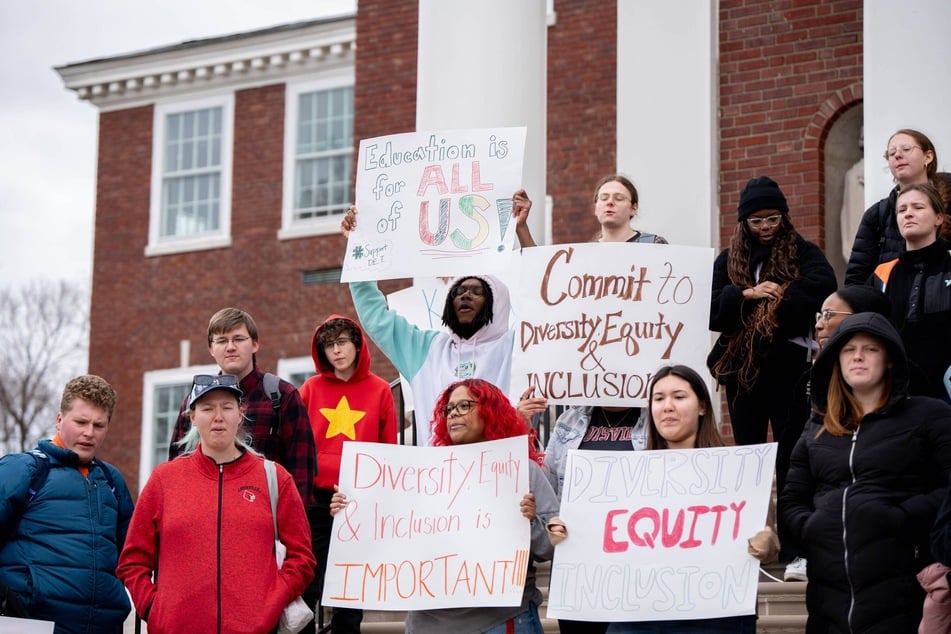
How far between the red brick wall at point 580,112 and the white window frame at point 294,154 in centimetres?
494

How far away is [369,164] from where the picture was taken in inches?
333

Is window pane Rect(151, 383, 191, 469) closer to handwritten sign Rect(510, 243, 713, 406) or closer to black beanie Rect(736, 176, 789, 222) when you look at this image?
handwritten sign Rect(510, 243, 713, 406)

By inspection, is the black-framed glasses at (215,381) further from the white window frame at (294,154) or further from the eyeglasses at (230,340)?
the white window frame at (294,154)

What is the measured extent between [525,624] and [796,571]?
7.61 ft

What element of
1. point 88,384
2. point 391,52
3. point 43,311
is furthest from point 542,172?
point 43,311

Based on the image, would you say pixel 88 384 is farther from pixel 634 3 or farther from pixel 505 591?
pixel 634 3

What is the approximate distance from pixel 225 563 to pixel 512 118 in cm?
470

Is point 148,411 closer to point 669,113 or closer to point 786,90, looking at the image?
point 786,90

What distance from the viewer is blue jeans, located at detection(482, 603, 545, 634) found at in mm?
6504

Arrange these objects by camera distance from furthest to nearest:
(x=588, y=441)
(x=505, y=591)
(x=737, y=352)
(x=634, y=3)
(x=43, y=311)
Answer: (x=43, y=311)
(x=634, y=3)
(x=737, y=352)
(x=588, y=441)
(x=505, y=591)

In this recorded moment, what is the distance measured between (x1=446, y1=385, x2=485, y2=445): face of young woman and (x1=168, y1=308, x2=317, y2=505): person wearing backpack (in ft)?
3.68

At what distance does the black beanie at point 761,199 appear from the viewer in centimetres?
754

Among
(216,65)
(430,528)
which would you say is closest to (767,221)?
(430,528)

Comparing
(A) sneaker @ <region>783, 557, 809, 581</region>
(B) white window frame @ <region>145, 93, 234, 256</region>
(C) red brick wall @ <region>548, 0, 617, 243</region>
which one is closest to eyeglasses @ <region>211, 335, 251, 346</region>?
(A) sneaker @ <region>783, 557, 809, 581</region>
